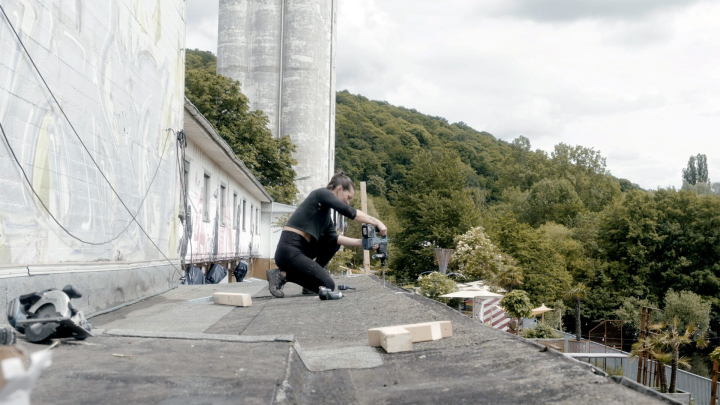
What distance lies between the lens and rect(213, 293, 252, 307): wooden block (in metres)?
8.11

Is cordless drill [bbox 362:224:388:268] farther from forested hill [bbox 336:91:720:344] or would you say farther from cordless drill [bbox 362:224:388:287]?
forested hill [bbox 336:91:720:344]

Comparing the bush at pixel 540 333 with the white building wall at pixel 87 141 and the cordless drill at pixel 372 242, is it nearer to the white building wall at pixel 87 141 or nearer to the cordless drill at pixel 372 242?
the white building wall at pixel 87 141

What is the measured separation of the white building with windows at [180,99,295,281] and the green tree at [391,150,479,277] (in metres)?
23.9

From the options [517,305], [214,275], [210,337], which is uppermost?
[210,337]

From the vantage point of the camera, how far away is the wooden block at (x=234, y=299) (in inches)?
319

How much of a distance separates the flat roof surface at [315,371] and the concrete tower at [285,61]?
159 feet

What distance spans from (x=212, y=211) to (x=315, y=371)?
17.4m

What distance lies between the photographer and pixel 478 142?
112 metres

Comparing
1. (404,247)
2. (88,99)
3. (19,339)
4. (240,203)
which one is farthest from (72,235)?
(404,247)

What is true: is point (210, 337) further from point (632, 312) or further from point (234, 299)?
point (632, 312)

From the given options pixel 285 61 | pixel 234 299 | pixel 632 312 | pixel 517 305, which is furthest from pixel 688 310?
pixel 234 299

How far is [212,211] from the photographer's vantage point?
814 inches

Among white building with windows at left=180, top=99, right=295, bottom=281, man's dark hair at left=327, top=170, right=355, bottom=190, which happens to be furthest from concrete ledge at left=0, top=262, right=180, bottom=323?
white building with windows at left=180, top=99, right=295, bottom=281

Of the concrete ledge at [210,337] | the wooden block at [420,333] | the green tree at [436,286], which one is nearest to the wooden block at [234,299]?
the concrete ledge at [210,337]
